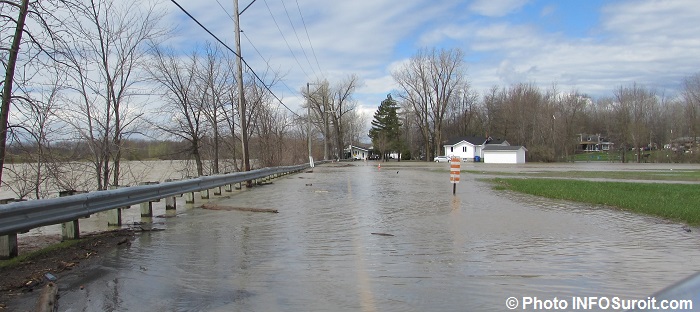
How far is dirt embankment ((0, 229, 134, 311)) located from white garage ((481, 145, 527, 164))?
75.7 meters

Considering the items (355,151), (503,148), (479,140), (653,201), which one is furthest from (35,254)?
(355,151)

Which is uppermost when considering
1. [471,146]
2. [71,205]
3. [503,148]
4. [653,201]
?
[471,146]

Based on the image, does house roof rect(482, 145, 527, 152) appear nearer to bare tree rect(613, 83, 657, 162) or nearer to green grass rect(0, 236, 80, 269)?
bare tree rect(613, 83, 657, 162)

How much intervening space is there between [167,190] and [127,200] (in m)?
2.10

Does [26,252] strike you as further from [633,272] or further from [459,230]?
[633,272]

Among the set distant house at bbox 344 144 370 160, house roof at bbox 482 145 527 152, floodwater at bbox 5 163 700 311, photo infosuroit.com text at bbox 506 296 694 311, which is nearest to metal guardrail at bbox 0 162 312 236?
floodwater at bbox 5 163 700 311

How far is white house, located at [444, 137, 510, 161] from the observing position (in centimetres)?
9212

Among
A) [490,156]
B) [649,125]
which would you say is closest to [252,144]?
[490,156]

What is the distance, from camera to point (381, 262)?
6.69 metres

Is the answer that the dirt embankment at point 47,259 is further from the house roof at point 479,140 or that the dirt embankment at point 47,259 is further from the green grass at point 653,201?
the house roof at point 479,140

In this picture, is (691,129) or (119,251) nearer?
(119,251)

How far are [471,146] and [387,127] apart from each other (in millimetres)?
24882

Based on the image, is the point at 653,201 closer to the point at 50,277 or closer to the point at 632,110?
the point at 50,277

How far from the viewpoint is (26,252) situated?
700cm
